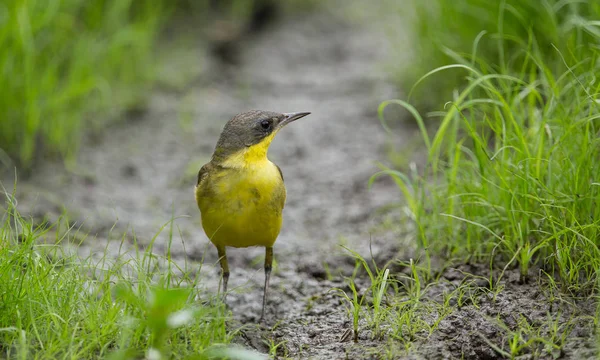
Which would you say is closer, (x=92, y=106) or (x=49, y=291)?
(x=49, y=291)

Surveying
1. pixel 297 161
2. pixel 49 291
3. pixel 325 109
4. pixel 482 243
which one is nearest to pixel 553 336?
pixel 482 243

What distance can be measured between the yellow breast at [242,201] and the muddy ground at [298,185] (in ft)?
0.98

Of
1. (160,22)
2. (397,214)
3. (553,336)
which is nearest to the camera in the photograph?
(553,336)

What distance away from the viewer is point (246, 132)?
14.2ft

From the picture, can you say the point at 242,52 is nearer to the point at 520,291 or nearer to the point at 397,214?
the point at 397,214

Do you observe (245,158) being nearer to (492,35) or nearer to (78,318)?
(78,318)

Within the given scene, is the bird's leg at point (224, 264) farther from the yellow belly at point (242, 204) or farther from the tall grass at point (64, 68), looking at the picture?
the tall grass at point (64, 68)

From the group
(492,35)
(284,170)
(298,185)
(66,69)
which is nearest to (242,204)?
(492,35)

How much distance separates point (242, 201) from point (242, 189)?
0.21 ft

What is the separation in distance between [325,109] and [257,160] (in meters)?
3.81

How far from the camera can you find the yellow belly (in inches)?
160

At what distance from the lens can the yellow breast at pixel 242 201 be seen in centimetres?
407

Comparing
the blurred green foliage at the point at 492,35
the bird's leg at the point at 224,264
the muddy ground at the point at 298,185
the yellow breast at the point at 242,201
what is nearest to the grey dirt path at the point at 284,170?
the muddy ground at the point at 298,185

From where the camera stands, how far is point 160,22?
28.7 ft
